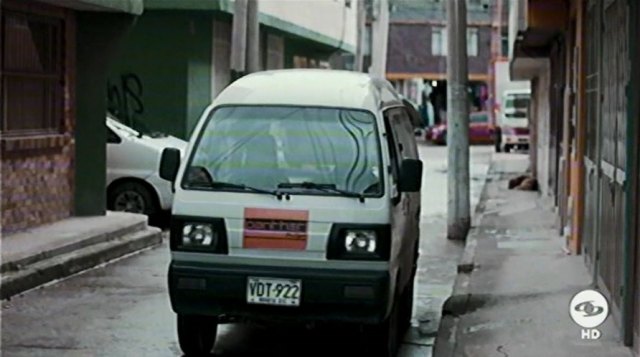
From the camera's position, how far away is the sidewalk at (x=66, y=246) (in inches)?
433

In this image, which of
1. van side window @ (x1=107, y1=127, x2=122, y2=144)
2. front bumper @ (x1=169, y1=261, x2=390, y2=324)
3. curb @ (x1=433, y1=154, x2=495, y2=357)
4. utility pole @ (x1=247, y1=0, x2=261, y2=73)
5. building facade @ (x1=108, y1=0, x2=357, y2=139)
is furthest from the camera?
building facade @ (x1=108, y1=0, x2=357, y2=139)

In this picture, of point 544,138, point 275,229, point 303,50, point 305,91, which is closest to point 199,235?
point 275,229

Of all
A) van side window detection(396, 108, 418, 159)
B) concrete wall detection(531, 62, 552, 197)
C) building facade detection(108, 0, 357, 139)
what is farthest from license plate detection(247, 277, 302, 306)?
building facade detection(108, 0, 357, 139)

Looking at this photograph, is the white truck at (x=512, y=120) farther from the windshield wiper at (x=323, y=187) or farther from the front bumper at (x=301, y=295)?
the front bumper at (x=301, y=295)

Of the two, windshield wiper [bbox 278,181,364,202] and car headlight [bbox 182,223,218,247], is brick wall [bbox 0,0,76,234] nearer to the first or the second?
car headlight [bbox 182,223,218,247]

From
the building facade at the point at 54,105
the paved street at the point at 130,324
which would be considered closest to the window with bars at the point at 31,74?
the building facade at the point at 54,105

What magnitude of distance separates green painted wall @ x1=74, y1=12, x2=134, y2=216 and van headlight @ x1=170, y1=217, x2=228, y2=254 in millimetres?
6887

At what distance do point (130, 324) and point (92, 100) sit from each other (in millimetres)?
5839

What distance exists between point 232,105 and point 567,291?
3920mm

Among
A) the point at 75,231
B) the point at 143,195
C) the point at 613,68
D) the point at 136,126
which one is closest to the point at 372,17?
the point at 136,126

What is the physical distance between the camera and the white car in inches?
669

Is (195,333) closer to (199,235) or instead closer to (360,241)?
(199,235)

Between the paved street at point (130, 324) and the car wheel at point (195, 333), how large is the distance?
18cm

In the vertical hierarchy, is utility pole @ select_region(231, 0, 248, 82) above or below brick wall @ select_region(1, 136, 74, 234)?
above
